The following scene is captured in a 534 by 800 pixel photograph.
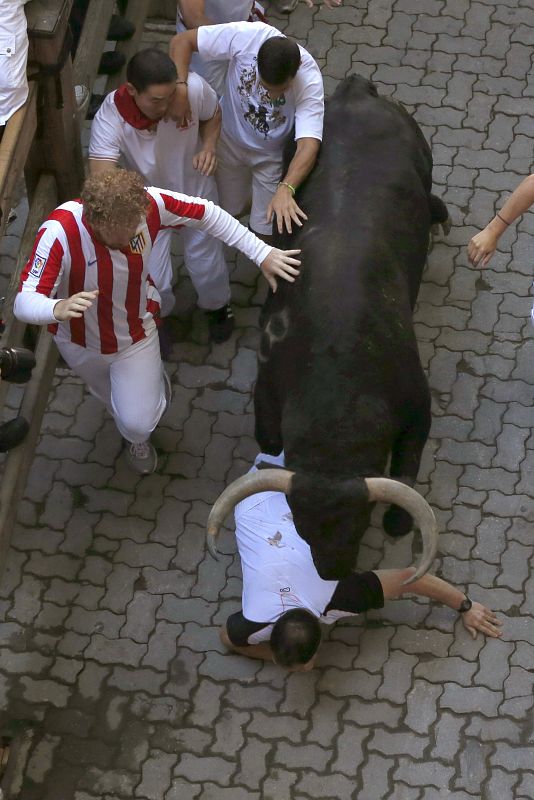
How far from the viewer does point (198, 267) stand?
654 cm

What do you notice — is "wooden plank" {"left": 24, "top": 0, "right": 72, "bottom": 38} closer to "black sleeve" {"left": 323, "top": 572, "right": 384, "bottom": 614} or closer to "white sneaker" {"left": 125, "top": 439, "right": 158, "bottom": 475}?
"white sneaker" {"left": 125, "top": 439, "right": 158, "bottom": 475}

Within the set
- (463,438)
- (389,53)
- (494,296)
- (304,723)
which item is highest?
(389,53)

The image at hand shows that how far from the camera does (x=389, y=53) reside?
8.39m

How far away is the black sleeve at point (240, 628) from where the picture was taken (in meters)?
5.51

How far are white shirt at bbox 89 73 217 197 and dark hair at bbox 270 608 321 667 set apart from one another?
2.44 metres

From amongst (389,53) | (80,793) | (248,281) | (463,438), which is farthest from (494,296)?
(80,793)

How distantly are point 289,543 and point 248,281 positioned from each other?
2.34m

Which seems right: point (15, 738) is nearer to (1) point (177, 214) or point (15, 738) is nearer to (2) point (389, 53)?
(1) point (177, 214)

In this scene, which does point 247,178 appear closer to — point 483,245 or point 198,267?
point 198,267

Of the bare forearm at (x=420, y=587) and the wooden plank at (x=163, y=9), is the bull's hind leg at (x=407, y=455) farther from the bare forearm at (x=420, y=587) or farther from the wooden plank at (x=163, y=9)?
the wooden plank at (x=163, y=9)

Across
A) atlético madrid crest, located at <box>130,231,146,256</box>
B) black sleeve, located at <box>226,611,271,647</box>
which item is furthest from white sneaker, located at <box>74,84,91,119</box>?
black sleeve, located at <box>226,611,271,647</box>

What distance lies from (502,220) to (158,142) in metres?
1.83

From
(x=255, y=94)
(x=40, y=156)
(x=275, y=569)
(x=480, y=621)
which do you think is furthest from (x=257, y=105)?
(x=480, y=621)

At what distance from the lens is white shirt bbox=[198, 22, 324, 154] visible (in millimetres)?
5902
